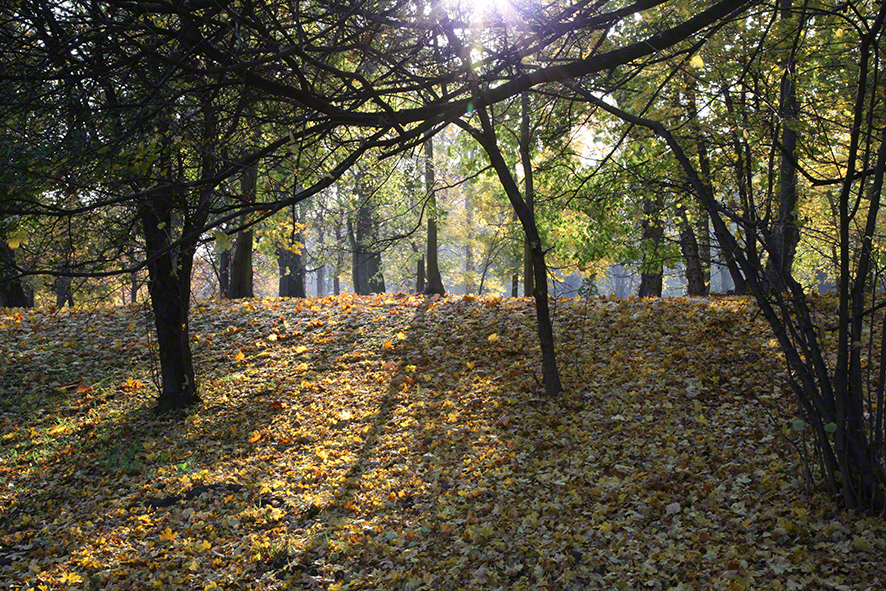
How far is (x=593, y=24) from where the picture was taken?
173 inches

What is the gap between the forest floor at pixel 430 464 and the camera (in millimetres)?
3834

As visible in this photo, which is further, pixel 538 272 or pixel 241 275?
pixel 241 275

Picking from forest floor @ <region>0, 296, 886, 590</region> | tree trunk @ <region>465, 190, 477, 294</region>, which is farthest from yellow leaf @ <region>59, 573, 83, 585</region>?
tree trunk @ <region>465, 190, 477, 294</region>

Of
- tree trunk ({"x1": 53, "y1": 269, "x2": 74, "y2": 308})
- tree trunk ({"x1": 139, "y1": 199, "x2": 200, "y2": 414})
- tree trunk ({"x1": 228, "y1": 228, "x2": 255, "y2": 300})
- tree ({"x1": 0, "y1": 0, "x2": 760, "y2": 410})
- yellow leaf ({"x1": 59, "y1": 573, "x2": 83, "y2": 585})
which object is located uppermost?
tree ({"x1": 0, "y1": 0, "x2": 760, "y2": 410})

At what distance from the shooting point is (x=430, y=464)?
5.38m

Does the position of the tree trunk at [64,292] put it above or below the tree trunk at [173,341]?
above

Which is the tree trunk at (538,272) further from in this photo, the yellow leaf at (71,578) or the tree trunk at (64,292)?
the yellow leaf at (71,578)

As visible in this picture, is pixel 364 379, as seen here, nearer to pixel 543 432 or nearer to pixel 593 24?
pixel 543 432

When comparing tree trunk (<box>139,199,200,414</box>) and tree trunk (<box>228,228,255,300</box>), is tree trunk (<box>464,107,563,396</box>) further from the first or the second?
tree trunk (<box>228,228,255,300</box>)

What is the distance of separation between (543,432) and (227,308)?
7.39 m

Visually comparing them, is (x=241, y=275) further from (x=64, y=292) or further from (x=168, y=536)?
(x=64, y=292)

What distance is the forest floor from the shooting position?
3.83m

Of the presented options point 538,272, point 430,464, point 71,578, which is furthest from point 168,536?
point 538,272

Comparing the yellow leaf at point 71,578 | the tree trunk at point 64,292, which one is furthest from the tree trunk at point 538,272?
the yellow leaf at point 71,578
